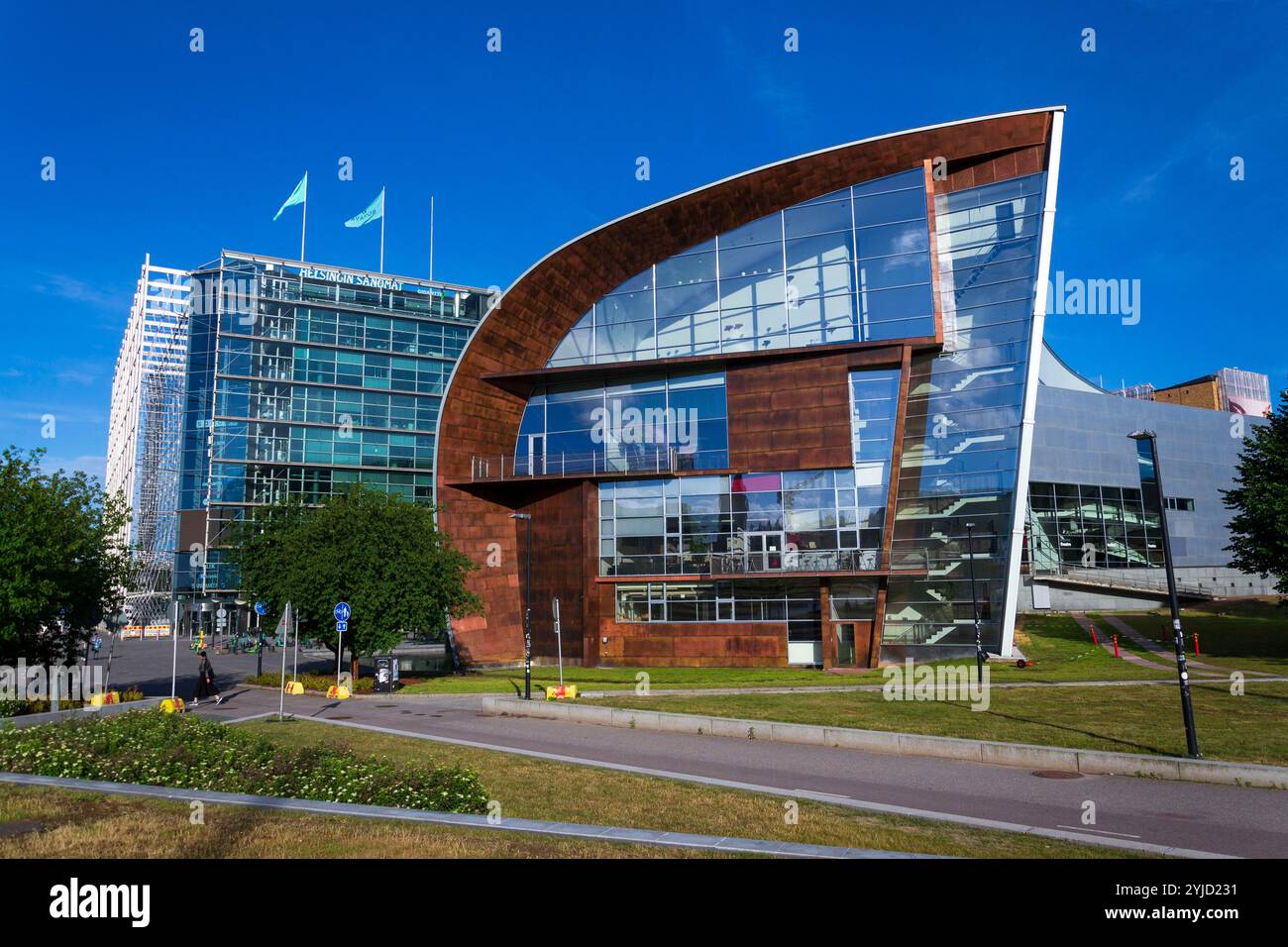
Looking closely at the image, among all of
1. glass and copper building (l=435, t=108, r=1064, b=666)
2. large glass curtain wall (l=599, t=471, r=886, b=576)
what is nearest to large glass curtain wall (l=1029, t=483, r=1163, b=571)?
glass and copper building (l=435, t=108, r=1064, b=666)

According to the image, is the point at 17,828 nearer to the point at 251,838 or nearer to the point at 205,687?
the point at 251,838

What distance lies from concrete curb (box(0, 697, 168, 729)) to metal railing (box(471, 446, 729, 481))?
22.2 metres

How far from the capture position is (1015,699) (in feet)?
84.8

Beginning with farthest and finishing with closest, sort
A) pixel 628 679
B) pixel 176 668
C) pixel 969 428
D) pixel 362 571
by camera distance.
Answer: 1. pixel 176 668
2. pixel 969 428
3. pixel 628 679
4. pixel 362 571

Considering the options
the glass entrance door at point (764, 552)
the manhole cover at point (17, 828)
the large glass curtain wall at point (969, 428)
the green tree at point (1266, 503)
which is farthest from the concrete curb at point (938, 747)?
the green tree at point (1266, 503)

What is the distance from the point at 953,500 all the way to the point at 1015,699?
1416 centimetres

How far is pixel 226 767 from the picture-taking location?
14141mm

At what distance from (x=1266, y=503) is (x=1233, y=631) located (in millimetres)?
13903

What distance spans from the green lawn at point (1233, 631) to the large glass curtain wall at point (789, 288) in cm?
1936

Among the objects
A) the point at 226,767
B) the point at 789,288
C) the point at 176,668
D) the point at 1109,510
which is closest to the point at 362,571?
the point at 226,767

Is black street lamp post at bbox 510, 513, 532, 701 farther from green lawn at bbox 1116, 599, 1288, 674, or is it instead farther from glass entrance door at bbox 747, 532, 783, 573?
green lawn at bbox 1116, 599, 1288, 674
